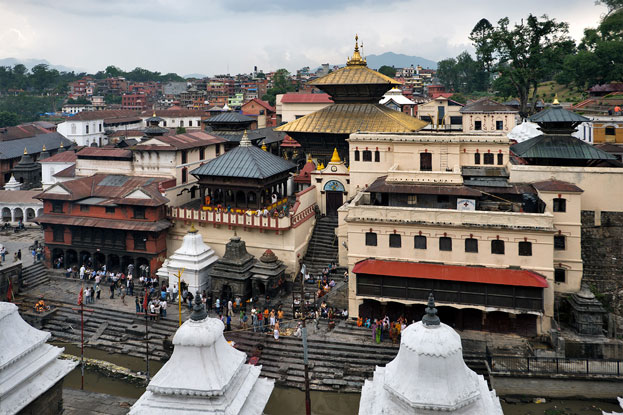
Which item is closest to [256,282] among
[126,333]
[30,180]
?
[126,333]

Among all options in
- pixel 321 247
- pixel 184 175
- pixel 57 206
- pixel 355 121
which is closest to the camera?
pixel 321 247

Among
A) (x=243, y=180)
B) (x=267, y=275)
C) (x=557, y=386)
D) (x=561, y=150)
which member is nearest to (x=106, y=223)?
(x=243, y=180)

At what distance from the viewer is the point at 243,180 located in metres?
34.0

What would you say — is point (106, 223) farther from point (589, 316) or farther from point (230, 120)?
point (589, 316)

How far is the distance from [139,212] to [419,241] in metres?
18.5

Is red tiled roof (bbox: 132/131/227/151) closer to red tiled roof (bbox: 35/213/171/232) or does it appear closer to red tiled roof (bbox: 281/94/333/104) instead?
red tiled roof (bbox: 35/213/171/232)

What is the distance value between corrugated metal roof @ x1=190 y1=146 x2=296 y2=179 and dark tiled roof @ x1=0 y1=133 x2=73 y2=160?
1375 inches

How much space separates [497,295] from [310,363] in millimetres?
9212

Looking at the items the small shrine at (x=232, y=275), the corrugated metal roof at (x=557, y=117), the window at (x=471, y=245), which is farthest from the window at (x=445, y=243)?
the small shrine at (x=232, y=275)

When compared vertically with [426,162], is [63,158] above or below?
above

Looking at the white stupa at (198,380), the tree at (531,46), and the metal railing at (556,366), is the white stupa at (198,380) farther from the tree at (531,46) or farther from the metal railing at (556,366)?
the tree at (531,46)

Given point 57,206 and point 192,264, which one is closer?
point 192,264

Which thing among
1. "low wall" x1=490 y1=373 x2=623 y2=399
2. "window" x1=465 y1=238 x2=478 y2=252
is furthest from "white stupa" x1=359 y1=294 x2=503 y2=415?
"window" x1=465 y1=238 x2=478 y2=252

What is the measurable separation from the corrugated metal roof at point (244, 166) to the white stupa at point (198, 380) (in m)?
23.2
